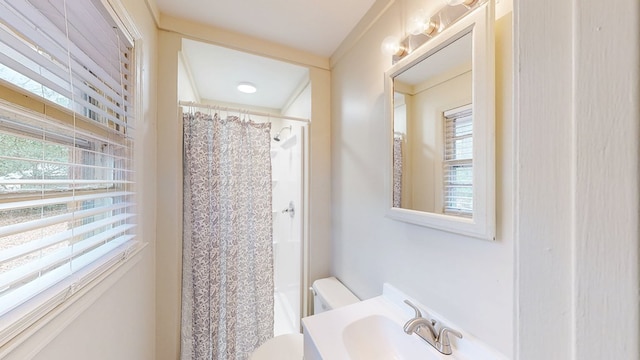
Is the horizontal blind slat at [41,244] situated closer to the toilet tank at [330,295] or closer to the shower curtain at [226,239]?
the shower curtain at [226,239]

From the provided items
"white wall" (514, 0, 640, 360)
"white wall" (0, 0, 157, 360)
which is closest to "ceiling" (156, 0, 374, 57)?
"white wall" (0, 0, 157, 360)

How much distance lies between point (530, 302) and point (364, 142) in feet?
3.80

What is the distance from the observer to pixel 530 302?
276 mm

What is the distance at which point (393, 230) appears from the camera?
1125 mm

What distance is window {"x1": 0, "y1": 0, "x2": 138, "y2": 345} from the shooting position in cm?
51

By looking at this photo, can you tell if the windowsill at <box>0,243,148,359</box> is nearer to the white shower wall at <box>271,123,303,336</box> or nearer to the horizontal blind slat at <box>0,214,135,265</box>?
the horizontal blind slat at <box>0,214,135,265</box>

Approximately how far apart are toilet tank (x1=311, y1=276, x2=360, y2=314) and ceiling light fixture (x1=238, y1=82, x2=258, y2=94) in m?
1.82

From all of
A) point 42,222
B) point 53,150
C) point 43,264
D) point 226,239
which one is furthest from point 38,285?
point 226,239

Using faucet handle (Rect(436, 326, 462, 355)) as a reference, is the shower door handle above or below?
above

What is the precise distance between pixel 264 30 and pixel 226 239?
140 centimetres

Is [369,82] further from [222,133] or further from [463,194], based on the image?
[222,133]

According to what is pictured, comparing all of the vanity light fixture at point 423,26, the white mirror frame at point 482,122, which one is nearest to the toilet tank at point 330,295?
the white mirror frame at point 482,122

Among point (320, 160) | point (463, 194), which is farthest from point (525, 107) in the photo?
point (320, 160)

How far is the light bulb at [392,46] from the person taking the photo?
42.0 inches
